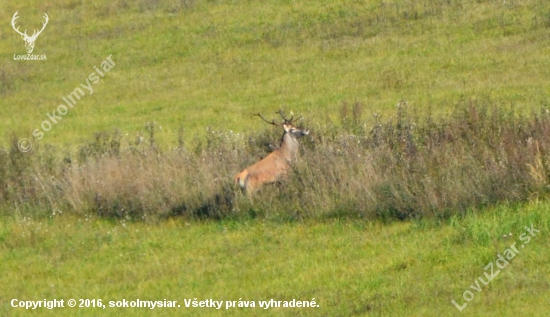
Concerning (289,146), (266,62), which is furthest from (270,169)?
(266,62)

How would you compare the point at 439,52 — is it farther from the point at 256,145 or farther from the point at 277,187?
the point at 277,187

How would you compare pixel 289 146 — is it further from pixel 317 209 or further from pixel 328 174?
pixel 317 209

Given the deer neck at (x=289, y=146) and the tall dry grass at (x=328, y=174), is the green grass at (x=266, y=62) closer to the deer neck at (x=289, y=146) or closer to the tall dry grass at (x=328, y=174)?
the tall dry grass at (x=328, y=174)

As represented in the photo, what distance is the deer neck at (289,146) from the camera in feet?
42.2

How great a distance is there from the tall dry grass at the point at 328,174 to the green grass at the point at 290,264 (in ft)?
1.12

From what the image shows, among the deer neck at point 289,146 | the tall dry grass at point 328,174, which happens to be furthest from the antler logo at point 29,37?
the deer neck at point 289,146

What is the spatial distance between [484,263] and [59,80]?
2454cm

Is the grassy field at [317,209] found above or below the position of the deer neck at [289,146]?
below

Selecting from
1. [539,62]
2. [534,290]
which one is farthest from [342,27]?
[534,290]

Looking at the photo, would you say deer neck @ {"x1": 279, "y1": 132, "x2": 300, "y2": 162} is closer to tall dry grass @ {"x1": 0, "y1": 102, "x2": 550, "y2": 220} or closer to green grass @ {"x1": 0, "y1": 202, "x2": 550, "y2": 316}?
tall dry grass @ {"x1": 0, "y1": 102, "x2": 550, "y2": 220}


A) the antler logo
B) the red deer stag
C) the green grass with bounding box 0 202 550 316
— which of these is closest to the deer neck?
the red deer stag

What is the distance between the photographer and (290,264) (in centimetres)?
971

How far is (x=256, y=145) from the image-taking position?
1438cm

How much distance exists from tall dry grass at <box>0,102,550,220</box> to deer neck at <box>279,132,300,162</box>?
14cm
